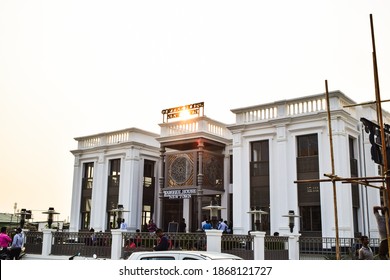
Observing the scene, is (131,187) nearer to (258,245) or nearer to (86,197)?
(86,197)

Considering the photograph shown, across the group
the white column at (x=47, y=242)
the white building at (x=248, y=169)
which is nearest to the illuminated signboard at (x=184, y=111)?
the white building at (x=248, y=169)

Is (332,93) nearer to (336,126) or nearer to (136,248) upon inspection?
(336,126)

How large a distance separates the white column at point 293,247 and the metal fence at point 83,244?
6319 mm

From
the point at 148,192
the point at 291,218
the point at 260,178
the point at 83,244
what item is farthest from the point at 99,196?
the point at 291,218

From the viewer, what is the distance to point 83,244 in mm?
17031

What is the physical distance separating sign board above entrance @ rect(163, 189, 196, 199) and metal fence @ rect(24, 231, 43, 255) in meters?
6.52

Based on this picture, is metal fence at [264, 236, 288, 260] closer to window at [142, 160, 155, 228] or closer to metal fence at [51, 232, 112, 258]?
metal fence at [51, 232, 112, 258]

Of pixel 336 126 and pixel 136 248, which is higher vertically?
pixel 336 126

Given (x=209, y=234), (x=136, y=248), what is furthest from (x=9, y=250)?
(x=209, y=234)

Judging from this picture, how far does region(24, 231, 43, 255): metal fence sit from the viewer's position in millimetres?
18016

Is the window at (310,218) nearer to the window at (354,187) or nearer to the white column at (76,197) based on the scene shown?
the window at (354,187)

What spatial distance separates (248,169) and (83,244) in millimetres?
7934
